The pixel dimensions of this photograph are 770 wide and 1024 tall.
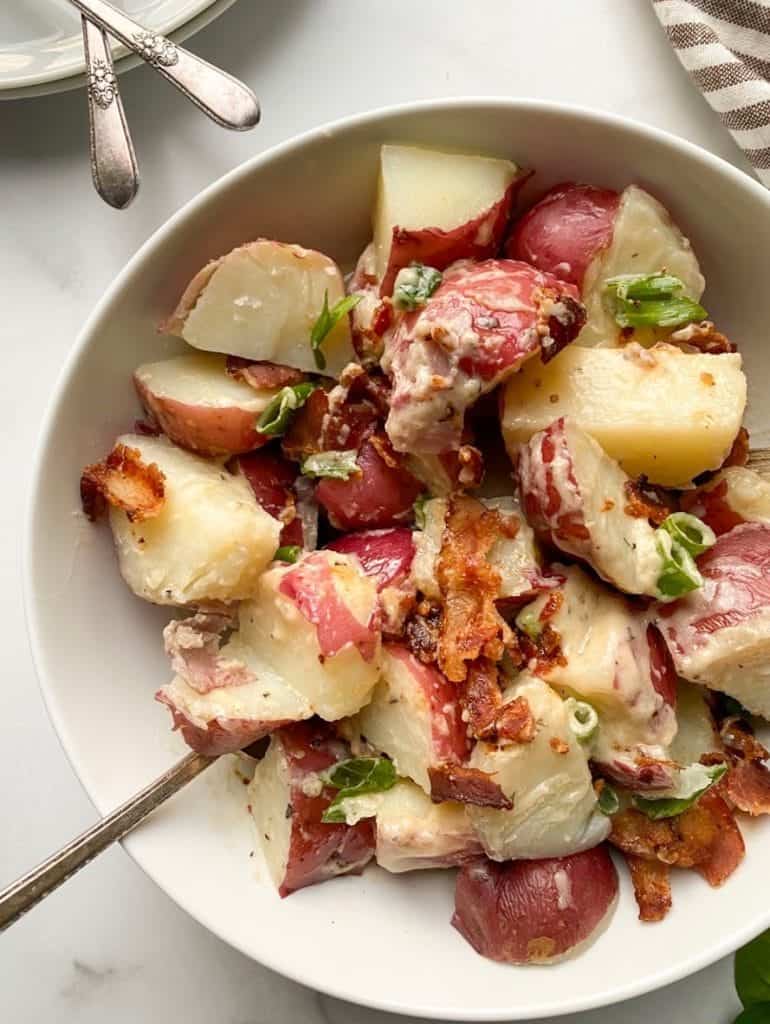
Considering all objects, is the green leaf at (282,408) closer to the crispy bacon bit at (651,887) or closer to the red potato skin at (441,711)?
the red potato skin at (441,711)

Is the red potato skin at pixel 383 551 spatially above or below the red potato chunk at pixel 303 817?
above

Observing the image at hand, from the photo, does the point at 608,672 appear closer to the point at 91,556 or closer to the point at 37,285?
the point at 91,556

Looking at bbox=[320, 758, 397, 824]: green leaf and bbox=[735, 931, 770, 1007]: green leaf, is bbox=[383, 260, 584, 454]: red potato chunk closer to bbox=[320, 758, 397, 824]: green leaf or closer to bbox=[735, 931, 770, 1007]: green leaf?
bbox=[320, 758, 397, 824]: green leaf

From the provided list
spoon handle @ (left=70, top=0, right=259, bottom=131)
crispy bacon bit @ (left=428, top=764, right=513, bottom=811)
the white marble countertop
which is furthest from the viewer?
the white marble countertop

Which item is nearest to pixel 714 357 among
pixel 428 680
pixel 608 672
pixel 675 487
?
pixel 675 487

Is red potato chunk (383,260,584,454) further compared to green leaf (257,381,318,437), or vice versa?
green leaf (257,381,318,437)

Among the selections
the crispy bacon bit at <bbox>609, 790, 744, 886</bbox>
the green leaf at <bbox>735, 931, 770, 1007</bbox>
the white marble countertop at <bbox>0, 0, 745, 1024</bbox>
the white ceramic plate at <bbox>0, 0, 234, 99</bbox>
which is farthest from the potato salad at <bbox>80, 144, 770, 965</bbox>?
the white ceramic plate at <bbox>0, 0, 234, 99</bbox>

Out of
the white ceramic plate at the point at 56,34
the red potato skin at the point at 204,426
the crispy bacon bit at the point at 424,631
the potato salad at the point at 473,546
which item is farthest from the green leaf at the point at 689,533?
the white ceramic plate at the point at 56,34
